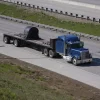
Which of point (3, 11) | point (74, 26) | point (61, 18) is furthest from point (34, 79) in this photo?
point (3, 11)

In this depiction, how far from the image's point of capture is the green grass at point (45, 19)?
48.2 metres

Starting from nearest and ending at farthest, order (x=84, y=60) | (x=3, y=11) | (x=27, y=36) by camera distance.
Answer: (x=84, y=60)
(x=27, y=36)
(x=3, y=11)

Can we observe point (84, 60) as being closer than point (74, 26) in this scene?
Yes

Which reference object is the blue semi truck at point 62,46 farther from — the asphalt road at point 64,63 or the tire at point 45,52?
the asphalt road at point 64,63

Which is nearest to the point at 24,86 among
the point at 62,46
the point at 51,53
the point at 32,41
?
the point at 62,46

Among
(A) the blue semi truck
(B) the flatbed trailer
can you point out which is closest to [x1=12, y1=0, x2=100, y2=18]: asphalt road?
(B) the flatbed trailer

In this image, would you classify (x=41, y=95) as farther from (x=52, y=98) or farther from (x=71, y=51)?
(x=71, y=51)

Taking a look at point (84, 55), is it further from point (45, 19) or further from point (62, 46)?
point (45, 19)

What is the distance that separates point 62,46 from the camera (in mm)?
33844

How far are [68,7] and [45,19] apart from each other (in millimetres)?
11082

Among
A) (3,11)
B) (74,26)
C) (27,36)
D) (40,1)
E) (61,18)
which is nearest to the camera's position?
(27,36)

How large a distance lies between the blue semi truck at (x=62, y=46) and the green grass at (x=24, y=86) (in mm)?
4477

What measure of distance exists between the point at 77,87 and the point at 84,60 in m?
6.54

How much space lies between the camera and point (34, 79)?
27219 millimetres
